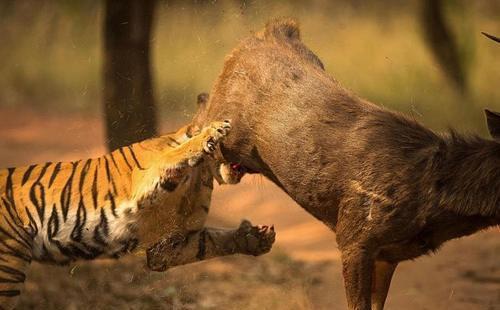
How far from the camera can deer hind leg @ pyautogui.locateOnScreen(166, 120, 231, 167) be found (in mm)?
7160

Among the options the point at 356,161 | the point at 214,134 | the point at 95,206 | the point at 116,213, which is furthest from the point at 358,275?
the point at 95,206

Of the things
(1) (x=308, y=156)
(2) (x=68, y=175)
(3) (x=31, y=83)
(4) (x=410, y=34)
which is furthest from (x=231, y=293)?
(4) (x=410, y=34)

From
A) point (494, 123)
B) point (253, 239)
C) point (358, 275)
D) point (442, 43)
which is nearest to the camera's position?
point (494, 123)

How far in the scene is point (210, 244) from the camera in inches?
325

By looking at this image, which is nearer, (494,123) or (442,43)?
(494,123)

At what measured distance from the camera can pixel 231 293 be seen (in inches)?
358

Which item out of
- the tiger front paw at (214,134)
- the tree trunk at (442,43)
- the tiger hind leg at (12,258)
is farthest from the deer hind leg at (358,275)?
the tree trunk at (442,43)

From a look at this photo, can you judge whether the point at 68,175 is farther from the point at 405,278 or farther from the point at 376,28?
the point at 376,28

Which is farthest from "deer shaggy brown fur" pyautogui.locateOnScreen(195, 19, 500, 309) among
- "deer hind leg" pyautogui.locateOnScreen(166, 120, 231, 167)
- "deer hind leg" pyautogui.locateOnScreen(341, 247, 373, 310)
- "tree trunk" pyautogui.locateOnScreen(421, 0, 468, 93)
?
"tree trunk" pyautogui.locateOnScreen(421, 0, 468, 93)

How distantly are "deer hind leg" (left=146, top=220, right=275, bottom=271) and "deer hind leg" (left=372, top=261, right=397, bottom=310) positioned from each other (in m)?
1.26

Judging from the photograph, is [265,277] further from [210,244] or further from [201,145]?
[201,145]

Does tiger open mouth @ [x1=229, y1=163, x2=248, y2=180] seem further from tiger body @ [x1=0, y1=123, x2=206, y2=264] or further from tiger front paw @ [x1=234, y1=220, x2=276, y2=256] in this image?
tiger front paw @ [x1=234, y1=220, x2=276, y2=256]

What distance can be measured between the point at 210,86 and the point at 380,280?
413 cm

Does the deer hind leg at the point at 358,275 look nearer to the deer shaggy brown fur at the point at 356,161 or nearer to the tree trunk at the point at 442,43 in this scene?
the deer shaggy brown fur at the point at 356,161
